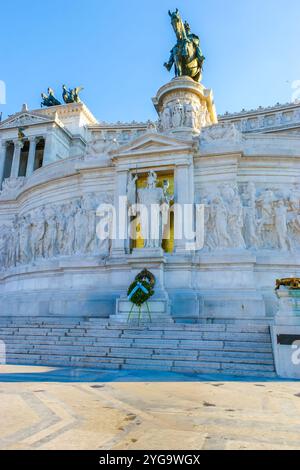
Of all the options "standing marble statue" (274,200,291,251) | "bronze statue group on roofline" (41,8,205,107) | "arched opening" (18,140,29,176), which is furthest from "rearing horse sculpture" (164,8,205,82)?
"arched opening" (18,140,29,176)

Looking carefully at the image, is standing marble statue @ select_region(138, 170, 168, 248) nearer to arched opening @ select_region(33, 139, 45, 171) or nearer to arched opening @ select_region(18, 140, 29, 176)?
arched opening @ select_region(33, 139, 45, 171)

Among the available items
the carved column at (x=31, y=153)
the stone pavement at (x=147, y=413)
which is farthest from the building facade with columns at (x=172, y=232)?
the carved column at (x=31, y=153)

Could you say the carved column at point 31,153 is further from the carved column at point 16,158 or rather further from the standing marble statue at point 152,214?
the standing marble statue at point 152,214

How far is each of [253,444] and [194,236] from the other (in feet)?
45.6

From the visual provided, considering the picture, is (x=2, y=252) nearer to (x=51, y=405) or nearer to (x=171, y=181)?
(x=171, y=181)

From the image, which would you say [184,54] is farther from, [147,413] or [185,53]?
[147,413]

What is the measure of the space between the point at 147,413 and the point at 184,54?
30768 millimetres

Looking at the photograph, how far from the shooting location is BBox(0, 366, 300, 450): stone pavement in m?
4.43

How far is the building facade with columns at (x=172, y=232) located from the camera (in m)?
17.0

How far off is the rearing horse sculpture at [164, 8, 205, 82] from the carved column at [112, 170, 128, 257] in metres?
15.4

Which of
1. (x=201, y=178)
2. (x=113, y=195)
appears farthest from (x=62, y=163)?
(x=201, y=178)

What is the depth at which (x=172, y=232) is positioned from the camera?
18828 mm

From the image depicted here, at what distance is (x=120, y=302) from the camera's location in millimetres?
16375

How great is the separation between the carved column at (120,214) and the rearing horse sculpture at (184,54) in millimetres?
15426
